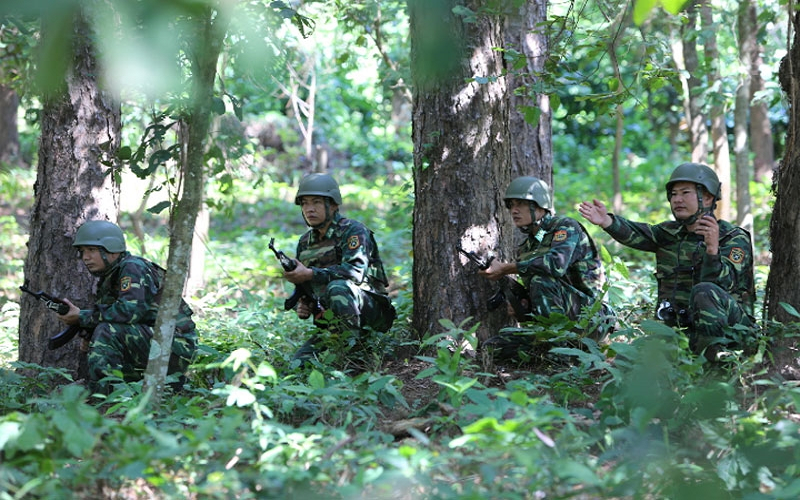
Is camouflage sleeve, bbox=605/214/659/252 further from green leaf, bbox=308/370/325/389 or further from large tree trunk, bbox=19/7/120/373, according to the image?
large tree trunk, bbox=19/7/120/373

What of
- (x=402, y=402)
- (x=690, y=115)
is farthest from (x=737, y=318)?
(x=690, y=115)

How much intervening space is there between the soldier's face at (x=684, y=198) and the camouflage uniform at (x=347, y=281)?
2.13 meters

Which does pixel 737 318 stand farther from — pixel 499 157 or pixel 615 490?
pixel 615 490

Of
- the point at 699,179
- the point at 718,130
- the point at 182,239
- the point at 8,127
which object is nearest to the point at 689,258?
the point at 699,179

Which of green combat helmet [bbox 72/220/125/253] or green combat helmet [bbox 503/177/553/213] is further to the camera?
green combat helmet [bbox 503/177/553/213]

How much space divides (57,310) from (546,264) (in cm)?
324

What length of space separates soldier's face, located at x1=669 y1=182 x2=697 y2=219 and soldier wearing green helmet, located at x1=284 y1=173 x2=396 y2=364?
2.12 meters

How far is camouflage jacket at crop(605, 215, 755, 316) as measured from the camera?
16.5 feet

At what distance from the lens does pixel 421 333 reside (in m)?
5.48

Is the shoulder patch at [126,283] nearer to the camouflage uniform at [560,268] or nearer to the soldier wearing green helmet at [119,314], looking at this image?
the soldier wearing green helmet at [119,314]

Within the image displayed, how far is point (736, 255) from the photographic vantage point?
199 inches

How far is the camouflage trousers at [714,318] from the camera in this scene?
15.7 feet

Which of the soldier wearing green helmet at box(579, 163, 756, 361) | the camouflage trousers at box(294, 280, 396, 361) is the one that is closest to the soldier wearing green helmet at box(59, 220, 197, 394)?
the camouflage trousers at box(294, 280, 396, 361)

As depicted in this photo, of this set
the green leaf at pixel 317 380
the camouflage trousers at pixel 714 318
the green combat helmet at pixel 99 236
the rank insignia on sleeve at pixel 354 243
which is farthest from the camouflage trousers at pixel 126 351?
the camouflage trousers at pixel 714 318
